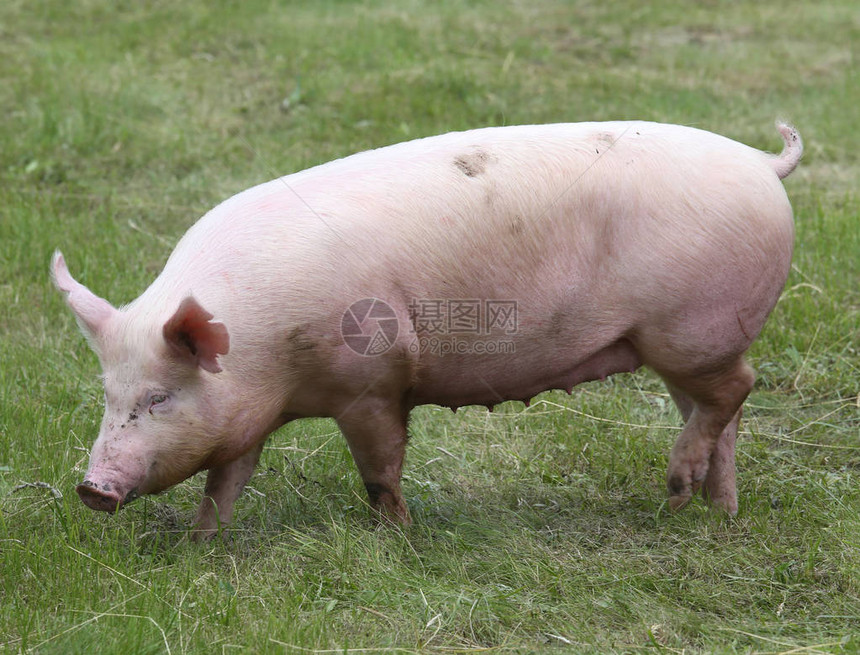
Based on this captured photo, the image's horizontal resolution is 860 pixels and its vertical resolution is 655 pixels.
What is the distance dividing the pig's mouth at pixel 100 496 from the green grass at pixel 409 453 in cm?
20

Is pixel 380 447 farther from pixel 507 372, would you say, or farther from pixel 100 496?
pixel 100 496

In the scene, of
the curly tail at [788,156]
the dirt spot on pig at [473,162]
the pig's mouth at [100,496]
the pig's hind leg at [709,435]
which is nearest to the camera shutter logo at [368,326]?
the dirt spot on pig at [473,162]

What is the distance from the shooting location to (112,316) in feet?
10.4

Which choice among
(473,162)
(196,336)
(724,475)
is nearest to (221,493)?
(196,336)

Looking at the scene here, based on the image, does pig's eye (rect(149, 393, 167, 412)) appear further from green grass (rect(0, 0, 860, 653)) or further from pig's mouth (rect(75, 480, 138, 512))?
green grass (rect(0, 0, 860, 653))

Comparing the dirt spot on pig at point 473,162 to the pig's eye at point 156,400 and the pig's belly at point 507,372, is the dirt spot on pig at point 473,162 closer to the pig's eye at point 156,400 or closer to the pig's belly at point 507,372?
the pig's belly at point 507,372

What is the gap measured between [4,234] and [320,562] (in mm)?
3251

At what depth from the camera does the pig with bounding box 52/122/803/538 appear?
3109 mm

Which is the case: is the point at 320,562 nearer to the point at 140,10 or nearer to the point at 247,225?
the point at 247,225

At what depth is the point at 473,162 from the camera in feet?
11.0

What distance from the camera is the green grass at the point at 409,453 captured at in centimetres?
304

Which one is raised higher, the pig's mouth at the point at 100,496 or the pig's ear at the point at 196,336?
the pig's ear at the point at 196,336

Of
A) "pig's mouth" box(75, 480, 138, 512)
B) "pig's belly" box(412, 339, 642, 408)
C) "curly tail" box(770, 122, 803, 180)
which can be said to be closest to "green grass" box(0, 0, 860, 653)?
"pig's mouth" box(75, 480, 138, 512)

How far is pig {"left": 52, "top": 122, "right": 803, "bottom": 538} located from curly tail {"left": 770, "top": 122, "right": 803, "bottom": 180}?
0.02 m
